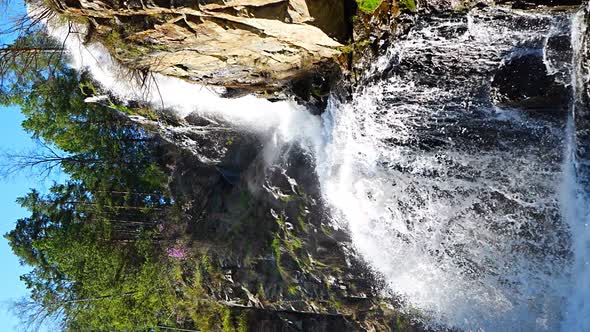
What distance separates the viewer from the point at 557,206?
5809mm

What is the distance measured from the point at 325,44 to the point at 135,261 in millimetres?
8921

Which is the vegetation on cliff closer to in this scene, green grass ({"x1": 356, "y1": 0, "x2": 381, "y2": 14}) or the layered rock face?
the layered rock face

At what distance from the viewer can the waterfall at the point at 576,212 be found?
5.00m

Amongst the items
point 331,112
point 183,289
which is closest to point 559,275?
point 331,112

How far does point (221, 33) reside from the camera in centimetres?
607

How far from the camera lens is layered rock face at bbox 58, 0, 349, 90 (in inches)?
223

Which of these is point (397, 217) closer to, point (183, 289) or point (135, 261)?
point (183, 289)

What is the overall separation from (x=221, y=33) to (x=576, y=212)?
14.0ft

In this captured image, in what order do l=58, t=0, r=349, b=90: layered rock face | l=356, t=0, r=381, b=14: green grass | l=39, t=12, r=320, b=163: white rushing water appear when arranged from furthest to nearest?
l=39, t=12, r=320, b=163: white rushing water
l=356, t=0, r=381, b=14: green grass
l=58, t=0, r=349, b=90: layered rock face

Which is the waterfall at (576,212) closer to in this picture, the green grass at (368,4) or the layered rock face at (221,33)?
the green grass at (368,4)

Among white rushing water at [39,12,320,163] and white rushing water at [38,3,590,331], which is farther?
white rushing water at [39,12,320,163]

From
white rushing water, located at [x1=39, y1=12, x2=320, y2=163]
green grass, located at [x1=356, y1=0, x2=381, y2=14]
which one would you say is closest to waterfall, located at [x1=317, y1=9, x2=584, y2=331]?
green grass, located at [x1=356, y1=0, x2=381, y2=14]

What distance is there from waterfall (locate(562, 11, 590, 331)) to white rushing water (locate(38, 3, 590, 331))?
2cm

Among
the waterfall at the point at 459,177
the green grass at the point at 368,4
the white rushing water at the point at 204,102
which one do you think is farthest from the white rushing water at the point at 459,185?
the green grass at the point at 368,4
